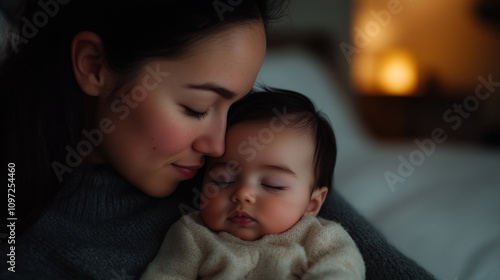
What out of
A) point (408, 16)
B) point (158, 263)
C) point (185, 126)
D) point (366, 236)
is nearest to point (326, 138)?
point (366, 236)

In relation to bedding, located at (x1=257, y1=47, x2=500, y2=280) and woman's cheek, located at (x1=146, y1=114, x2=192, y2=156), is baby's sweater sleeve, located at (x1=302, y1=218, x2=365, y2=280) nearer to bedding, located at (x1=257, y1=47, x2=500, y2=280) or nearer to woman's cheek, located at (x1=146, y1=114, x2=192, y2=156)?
woman's cheek, located at (x1=146, y1=114, x2=192, y2=156)

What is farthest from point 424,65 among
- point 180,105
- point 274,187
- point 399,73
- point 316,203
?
point 180,105

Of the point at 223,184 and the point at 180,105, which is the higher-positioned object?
the point at 180,105

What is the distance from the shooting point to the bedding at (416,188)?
1.17 m

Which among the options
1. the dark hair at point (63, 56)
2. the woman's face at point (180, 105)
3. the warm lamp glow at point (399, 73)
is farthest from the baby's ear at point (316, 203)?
the warm lamp glow at point (399, 73)

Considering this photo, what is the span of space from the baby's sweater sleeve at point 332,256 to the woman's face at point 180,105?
0.24 metres

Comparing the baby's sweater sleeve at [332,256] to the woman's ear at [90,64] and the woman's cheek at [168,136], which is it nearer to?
the woman's cheek at [168,136]

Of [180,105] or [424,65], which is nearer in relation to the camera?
[180,105]

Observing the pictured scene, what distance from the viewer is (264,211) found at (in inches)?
32.8

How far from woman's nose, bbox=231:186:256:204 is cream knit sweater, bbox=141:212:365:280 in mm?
70

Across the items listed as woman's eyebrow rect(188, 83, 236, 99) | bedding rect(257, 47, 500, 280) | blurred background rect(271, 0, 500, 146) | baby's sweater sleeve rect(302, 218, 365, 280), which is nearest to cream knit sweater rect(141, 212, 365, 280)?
baby's sweater sleeve rect(302, 218, 365, 280)

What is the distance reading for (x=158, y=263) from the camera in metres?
0.85

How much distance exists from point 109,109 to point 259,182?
32 centimetres

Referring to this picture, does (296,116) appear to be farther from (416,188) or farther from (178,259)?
(416,188)
